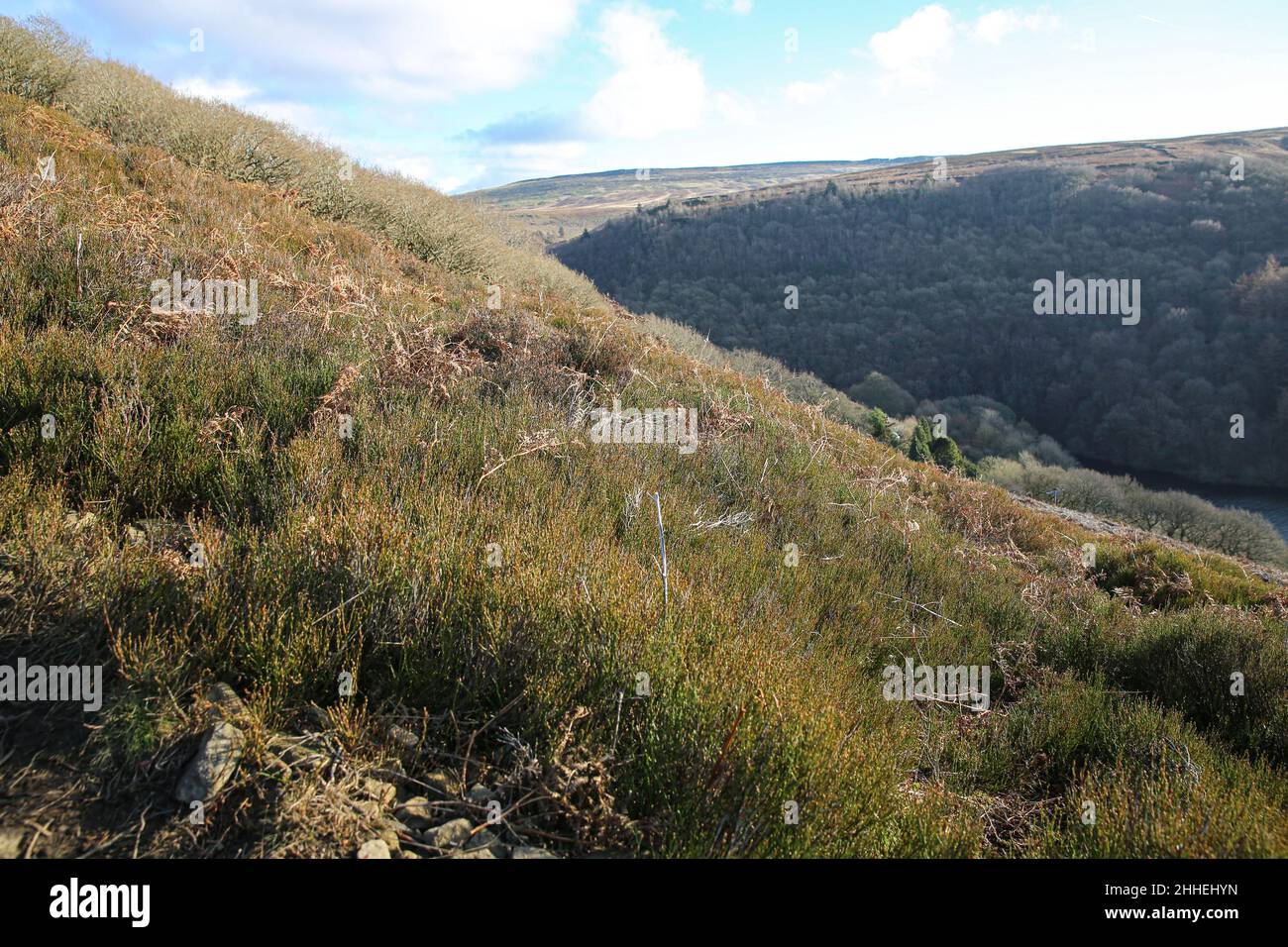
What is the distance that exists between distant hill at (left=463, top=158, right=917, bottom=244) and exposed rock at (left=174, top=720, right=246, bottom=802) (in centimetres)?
10568

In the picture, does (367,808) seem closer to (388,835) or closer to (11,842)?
(388,835)

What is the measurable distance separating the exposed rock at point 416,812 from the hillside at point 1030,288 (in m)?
41.1

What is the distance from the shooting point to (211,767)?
1902 millimetres

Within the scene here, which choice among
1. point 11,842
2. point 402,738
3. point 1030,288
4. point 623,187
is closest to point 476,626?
point 402,738

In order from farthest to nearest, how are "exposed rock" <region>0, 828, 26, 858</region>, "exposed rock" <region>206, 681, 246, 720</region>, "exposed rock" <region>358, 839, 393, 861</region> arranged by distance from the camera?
1. "exposed rock" <region>206, 681, 246, 720</region>
2. "exposed rock" <region>358, 839, 393, 861</region>
3. "exposed rock" <region>0, 828, 26, 858</region>

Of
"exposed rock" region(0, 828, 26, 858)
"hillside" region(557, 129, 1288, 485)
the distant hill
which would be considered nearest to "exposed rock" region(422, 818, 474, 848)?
"exposed rock" region(0, 828, 26, 858)

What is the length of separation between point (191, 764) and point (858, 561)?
4.90 metres

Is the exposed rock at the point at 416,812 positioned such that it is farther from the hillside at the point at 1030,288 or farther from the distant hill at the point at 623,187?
the distant hill at the point at 623,187

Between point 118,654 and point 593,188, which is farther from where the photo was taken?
point 593,188

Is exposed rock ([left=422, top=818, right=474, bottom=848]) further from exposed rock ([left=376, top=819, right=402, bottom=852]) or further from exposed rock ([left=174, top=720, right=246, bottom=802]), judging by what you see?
exposed rock ([left=174, top=720, right=246, bottom=802])

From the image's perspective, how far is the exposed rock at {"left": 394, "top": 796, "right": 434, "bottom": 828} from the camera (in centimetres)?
202

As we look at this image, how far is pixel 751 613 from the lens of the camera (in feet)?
12.1
